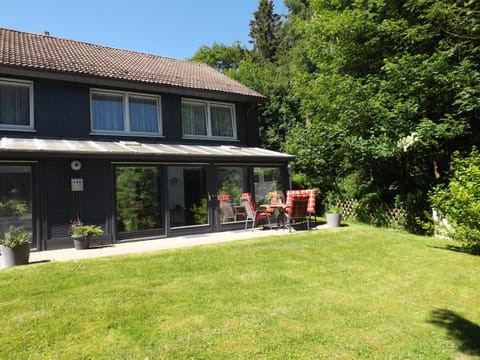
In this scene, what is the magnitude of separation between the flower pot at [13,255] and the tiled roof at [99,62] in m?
6.32

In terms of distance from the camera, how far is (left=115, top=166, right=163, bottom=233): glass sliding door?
10094 millimetres

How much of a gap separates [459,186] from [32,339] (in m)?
8.82

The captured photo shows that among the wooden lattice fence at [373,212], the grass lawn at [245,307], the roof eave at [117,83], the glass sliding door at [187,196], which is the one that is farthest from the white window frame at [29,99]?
the wooden lattice fence at [373,212]

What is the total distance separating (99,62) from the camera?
13164 mm

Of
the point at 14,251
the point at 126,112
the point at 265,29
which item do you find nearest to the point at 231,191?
the point at 126,112

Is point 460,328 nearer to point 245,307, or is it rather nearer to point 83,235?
point 245,307

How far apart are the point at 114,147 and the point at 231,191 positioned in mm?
4375

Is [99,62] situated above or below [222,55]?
below

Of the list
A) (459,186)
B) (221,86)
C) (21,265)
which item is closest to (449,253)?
(459,186)

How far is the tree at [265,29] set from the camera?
3756cm

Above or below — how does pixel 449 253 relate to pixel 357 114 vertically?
below

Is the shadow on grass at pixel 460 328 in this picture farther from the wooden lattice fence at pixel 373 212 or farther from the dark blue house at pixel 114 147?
the dark blue house at pixel 114 147

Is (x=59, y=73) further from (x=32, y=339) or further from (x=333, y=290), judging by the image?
(x=333, y=290)

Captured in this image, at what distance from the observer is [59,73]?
10938 millimetres
